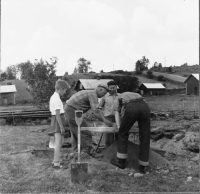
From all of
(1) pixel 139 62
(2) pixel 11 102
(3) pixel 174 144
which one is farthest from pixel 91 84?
(1) pixel 139 62

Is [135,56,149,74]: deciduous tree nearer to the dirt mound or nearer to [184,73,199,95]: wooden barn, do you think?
[184,73,199,95]: wooden barn

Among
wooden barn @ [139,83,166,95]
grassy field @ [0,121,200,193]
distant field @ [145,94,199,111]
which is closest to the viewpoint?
grassy field @ [0,121,200,193]

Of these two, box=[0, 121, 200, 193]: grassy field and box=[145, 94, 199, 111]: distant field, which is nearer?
box=[0, 121, 200, 193]: grassy field

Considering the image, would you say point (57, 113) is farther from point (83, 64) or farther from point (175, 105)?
point (83, 64)

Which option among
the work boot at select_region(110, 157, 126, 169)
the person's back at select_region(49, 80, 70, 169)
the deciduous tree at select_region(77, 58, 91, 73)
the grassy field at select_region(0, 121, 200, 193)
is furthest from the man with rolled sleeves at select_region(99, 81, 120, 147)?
the deciduous tree at select_region(77, 58, 91, 73)

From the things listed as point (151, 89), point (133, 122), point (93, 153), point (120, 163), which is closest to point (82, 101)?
point (93, 153)

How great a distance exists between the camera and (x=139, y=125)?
14.5 ft

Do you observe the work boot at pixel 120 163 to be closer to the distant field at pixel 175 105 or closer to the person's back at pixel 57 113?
the person's back at pixel 57 113

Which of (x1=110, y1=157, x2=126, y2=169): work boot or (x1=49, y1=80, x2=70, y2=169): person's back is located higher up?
(x1=49, y1=80, x2=70, y2=169): person's back

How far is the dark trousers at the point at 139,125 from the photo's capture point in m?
4.32

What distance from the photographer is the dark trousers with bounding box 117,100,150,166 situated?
4324 mm

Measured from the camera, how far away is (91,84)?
114 feet

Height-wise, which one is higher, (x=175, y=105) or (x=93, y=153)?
(x=93, y=153)

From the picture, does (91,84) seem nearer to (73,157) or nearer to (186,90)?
(186,90)
